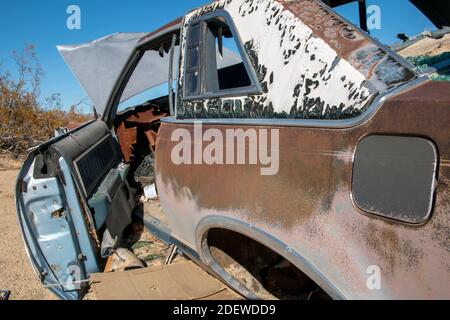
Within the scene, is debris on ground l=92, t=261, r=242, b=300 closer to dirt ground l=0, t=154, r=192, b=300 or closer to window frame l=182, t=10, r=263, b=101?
dirt ground l=0, t=154, r=192, b=300

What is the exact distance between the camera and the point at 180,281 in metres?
2.73

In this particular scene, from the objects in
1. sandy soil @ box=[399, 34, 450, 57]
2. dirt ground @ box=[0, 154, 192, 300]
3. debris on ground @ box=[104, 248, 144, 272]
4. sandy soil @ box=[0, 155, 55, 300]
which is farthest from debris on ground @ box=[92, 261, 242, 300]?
sandy soil @ box=[399, 34, 450, 57]

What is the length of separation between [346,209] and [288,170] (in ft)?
1.02

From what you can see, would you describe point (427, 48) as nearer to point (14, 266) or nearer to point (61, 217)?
point (61, 217)

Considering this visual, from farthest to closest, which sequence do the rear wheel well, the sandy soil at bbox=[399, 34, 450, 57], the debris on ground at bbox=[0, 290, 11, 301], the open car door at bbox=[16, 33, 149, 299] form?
the sandy soil at bbox=[399, 34, 450, 57], the debris on ground at bbox=[0, 290, 11, 301], the open car door at bbox=[16, 33, 149, 299], the rear wheel well

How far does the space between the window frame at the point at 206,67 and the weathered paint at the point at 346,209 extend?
1.15 ft

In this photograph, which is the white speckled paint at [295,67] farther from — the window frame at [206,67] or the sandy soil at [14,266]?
the sandy soil at [14,266]

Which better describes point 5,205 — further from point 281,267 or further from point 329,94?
point 329,94

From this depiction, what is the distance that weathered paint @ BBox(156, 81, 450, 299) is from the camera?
113cm

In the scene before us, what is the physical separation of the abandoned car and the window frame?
10 mm

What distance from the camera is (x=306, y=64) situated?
1575 mm

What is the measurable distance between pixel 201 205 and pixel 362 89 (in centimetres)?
108
